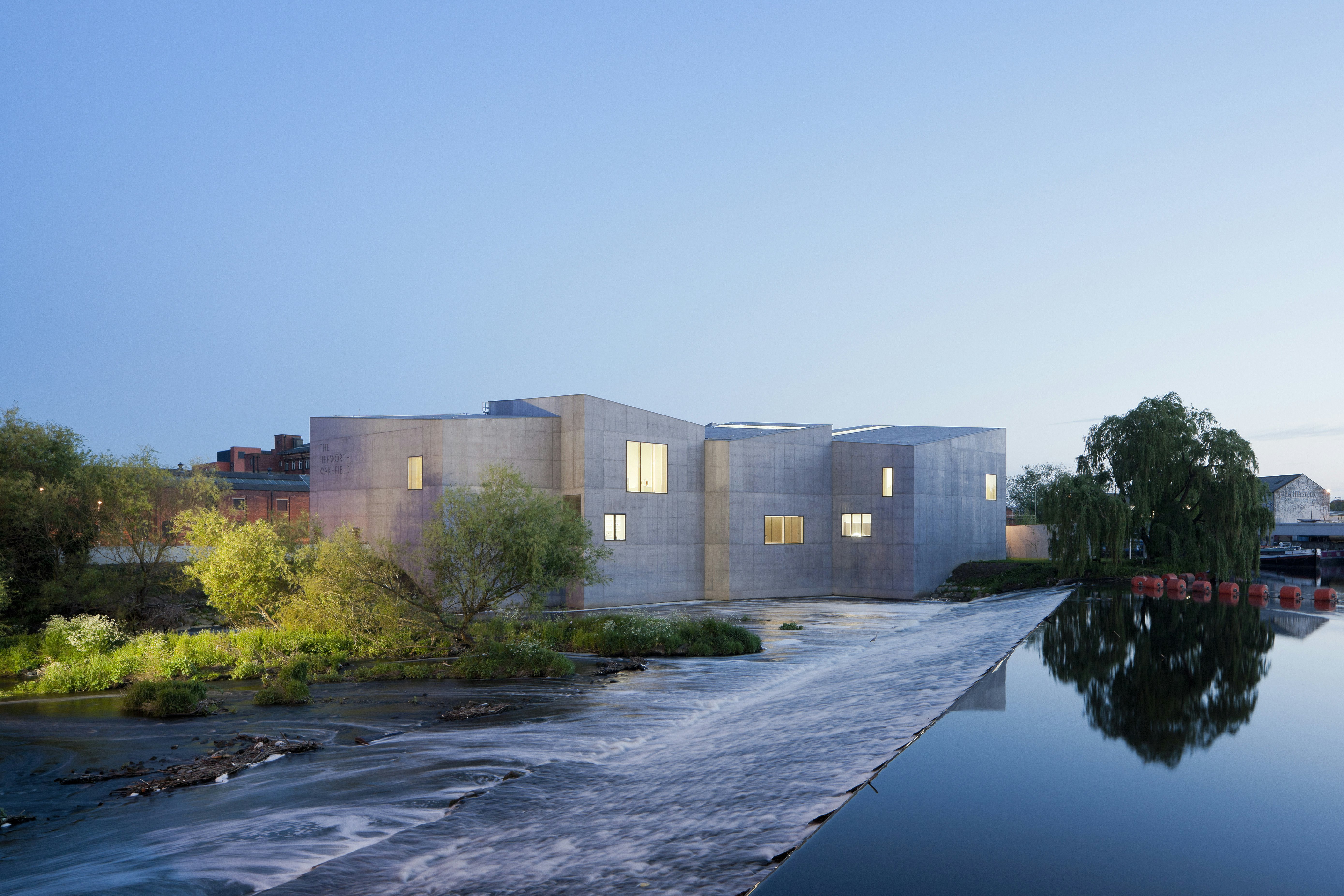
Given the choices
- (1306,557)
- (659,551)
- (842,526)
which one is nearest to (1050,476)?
(1306,557)

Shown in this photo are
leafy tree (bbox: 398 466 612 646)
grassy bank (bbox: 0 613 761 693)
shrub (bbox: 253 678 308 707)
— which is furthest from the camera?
leafy tree (bbox: 398 466 612 646)

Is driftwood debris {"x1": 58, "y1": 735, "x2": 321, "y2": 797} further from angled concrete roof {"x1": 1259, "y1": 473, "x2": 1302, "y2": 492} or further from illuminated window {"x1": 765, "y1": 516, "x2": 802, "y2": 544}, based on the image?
angled concrete roof {"x1": 1259, "y1": 473, "x2": 1302, "y2": 492}

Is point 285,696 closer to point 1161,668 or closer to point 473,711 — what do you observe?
point 473,711

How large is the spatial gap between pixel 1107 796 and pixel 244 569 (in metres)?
20.3

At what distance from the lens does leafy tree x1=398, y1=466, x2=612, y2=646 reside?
20172mm

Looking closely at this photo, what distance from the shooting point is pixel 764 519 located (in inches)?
1377

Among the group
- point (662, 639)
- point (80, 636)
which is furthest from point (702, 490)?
point (80, 636)

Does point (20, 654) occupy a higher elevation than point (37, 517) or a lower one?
lower

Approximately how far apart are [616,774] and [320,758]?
4.29 metres

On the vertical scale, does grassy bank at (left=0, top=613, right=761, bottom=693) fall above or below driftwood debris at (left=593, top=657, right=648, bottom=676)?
above

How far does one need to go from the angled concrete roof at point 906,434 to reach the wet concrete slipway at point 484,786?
63.9 feet

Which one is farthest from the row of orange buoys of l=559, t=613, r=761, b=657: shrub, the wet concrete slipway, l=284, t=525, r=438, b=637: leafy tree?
l=284, t=525, r=438, b=637: leafy tree

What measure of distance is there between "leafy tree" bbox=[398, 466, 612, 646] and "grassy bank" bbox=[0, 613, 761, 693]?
78 centimetres

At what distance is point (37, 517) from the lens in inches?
986
